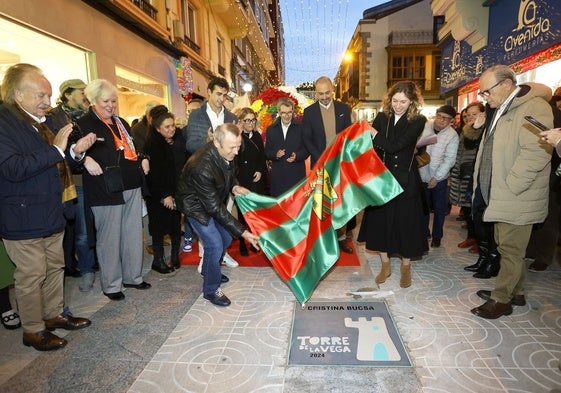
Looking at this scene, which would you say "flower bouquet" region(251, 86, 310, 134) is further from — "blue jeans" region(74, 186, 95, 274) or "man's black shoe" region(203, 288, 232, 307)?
"man's black shoe" region(203, 288, 232, 307)

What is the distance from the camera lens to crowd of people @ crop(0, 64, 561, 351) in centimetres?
275

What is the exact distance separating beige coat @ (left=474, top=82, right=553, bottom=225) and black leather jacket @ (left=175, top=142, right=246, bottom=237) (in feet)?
7.52

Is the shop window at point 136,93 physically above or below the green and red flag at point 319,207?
above

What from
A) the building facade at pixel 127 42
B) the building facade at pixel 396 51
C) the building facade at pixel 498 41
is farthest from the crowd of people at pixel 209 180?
the building facade at pixel 396 51

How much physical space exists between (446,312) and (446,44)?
12.0m

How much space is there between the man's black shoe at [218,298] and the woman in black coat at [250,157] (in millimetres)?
1735

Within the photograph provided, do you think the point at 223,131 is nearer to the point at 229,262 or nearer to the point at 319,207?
the point at 319,207

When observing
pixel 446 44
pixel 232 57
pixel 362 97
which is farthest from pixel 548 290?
pixel 362 97

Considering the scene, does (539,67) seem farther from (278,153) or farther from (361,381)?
(361,381)

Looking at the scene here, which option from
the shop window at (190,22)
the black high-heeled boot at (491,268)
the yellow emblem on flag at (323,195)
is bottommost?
the black high-heeled boot at (491,268)

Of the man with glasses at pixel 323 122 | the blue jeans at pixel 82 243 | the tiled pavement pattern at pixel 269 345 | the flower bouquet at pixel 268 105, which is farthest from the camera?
the flower bouquet at pixel 268 105

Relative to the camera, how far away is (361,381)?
7.82 feet

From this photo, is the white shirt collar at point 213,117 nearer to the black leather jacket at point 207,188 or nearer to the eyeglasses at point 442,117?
the black leather jacket at point 207,188

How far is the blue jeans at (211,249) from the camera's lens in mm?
3500
